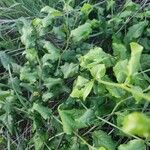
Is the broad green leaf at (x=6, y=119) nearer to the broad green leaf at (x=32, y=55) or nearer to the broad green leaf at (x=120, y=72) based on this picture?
the broad green leaf at (x=32, y=55)

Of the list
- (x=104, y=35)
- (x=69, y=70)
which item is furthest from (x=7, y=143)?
(x=104, y=35)

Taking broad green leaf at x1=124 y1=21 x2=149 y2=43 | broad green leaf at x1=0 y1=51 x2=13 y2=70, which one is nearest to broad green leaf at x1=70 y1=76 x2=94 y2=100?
broad green leaf at x1=124 y1=21 x2=149 y2=43

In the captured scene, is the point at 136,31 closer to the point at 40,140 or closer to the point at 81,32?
the point at 81,32

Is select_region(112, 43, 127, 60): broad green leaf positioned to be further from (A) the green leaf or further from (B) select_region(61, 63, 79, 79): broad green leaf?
(A) the green leaf

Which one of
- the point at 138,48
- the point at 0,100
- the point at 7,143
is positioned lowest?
the point at 7,143

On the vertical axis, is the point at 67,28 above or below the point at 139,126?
below

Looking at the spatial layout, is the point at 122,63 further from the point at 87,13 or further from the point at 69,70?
the point at 87,13

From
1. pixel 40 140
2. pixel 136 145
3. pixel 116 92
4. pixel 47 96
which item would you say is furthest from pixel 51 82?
pixel 136 145

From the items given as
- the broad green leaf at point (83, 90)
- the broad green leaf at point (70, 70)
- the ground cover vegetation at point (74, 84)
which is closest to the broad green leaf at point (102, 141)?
the ground cover vegetation at point (74, 84)
